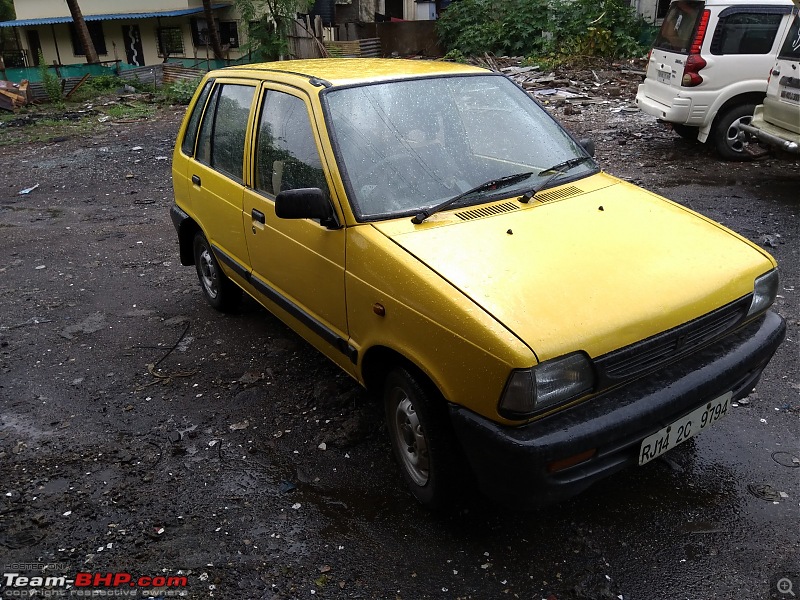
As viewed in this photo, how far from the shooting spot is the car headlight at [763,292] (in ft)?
9.53

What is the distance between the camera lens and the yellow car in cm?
239

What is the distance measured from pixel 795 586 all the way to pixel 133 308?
191 inches

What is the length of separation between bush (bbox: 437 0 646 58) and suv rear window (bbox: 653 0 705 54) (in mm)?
7098

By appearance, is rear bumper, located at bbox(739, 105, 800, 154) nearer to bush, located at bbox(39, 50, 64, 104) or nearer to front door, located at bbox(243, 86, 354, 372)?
front door, located at bbox(243, 86, 354, 372)

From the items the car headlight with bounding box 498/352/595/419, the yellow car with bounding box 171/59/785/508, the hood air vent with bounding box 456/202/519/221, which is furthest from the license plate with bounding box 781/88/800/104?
the car headlight with bounding box 498/352/595/419

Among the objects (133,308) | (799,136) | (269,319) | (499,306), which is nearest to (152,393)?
(269,319)

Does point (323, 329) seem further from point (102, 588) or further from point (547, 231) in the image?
point (102, 588)

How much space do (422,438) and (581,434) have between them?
0.74 metres

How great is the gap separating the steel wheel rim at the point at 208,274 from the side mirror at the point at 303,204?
2.12 meters

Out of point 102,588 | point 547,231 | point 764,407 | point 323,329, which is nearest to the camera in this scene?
point 102,588

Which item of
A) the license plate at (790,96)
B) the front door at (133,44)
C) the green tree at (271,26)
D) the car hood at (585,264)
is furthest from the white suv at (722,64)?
the front door at (133,44)

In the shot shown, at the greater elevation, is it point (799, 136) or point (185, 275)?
point (799, 136)

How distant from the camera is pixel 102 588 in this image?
2697mm

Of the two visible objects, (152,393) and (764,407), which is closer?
(764,407)
